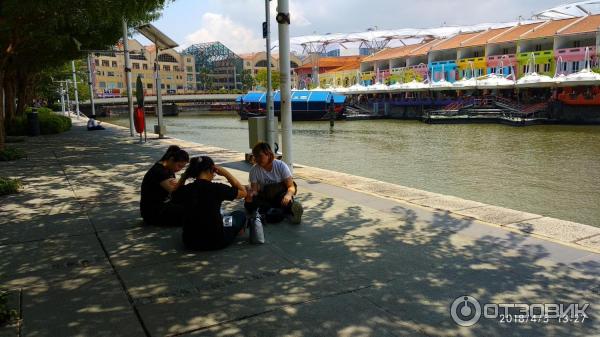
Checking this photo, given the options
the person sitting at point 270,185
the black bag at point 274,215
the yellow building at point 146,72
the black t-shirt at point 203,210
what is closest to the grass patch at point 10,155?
the person sitting at point 270,185

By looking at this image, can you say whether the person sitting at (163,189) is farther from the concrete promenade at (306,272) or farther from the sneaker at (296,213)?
the sneaker at (296,213)

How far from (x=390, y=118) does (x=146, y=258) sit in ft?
180

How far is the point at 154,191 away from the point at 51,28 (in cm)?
1234

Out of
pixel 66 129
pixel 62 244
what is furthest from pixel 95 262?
pixel 66 129

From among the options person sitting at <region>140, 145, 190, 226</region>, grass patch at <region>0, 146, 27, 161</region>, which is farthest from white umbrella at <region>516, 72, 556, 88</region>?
person sitting at <region>140, 145, 190, 226</region>

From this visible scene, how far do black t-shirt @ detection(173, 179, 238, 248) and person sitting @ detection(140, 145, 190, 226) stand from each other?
0.83 m

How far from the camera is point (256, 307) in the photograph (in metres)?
3.79

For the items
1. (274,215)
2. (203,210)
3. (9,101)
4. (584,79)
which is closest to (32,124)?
(9,101)

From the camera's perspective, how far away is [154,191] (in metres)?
5.99

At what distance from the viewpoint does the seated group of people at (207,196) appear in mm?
4914

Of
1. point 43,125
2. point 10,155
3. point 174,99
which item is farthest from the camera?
point 174,99

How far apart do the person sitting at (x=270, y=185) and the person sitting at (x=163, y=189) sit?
2.98ft

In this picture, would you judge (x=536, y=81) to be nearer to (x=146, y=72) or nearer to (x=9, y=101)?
(x=9, y=101)

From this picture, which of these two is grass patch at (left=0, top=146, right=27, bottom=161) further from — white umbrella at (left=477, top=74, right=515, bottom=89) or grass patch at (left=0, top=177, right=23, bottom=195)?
white umbrella at (left=477, top=74, right=515, bottom=89)
